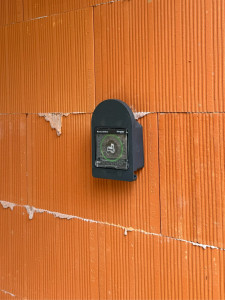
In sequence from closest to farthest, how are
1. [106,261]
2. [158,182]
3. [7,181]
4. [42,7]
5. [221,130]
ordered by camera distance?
[221,130] → [158,182] → [106,261] → [42,7] → [7,181]

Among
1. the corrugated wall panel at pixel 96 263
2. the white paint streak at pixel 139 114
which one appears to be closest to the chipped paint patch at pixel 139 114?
the white paint streak at pixel 139 114

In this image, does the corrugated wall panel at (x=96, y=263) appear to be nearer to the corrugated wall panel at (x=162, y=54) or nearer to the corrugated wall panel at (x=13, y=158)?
the corrugated wall panel at (x=13, y=158)

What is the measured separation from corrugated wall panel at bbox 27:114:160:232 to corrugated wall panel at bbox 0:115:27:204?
5cm

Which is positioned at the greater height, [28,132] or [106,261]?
[28,132]

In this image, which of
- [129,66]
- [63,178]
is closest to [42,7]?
[129,66]

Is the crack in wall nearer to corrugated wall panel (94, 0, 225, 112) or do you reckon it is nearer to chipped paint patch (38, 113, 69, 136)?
chipped paint patch (38, 113, 69, 136)

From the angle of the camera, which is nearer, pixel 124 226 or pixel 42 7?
pixel 124 226

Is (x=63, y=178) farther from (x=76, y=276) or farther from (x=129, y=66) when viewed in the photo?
(x=129, y=66)

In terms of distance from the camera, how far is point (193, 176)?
3.77ft

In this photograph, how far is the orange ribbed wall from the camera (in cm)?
113

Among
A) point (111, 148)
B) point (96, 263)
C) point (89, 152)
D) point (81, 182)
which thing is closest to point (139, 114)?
point (111, 148)

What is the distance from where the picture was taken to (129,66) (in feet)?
4.13

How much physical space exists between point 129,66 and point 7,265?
1126 mm

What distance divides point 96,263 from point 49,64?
0.85 m
